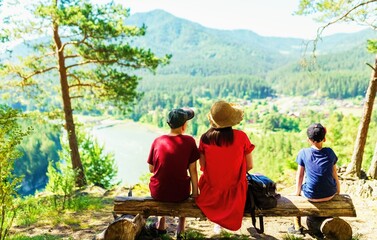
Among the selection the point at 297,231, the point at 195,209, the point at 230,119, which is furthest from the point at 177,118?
the point at 297,231

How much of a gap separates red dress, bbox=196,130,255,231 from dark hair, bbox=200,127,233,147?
0.05 metres

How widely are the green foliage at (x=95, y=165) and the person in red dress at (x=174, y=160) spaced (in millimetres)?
10176

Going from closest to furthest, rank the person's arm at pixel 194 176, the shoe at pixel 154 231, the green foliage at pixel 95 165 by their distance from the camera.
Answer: the person's arm at pixel 194 176 → the shoe at pixel 154 231 → the green foliage at pixel 95 165

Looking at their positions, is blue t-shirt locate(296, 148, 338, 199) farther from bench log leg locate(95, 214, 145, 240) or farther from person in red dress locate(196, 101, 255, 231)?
bench log leg locate(95, 214, 145, 240)

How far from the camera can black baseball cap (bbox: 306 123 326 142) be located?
4.00 meters

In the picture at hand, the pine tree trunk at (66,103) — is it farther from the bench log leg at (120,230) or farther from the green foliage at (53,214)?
the bench log leg at (120,230)

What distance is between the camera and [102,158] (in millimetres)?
14898

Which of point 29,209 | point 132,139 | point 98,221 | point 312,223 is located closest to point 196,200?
point 312,223

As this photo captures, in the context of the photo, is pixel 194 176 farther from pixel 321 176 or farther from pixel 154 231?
pixel 321 176

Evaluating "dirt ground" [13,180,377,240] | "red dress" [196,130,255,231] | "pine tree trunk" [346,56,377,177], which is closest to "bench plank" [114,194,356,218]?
"red dress" [196,130,255,231]

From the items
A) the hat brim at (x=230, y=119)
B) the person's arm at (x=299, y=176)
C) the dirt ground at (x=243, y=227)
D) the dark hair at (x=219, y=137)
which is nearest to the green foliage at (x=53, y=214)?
the dirt ground at (x=243, y=227)

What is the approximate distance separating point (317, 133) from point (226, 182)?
1228mm

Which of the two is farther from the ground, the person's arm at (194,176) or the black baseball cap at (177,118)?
the black baseball cap at (177,118)

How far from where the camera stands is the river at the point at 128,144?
171 ft
